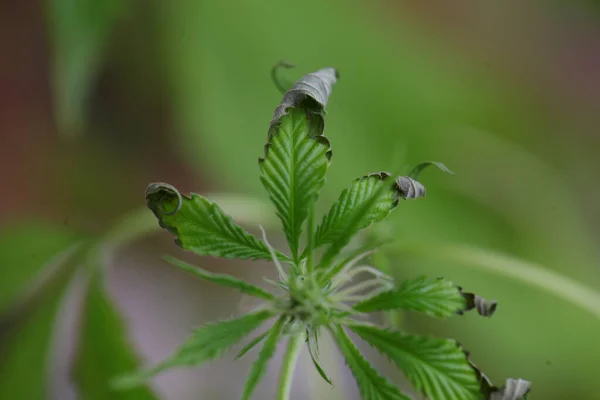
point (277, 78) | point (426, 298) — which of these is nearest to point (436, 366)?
point (426, 298)

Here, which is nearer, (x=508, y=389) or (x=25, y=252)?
(x=508, y=389)

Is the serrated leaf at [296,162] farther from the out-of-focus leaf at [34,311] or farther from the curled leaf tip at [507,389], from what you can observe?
the out-of-focus leaf at [34,311]

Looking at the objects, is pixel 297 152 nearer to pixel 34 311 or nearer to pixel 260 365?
pixel 260 365

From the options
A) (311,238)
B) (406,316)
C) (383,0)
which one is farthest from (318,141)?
(383,0)

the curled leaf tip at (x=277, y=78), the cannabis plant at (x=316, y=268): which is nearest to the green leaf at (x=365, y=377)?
the cannabis plant at (x=316, y=268)

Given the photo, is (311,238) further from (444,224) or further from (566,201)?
(566,201)

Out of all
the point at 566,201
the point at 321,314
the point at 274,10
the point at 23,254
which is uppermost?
the point at 274,10

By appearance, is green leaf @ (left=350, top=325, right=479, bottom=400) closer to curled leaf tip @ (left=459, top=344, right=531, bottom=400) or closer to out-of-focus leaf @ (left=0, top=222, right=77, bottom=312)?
curled leaf tip @ (left=459, top=344, right=531, bottom=400)
